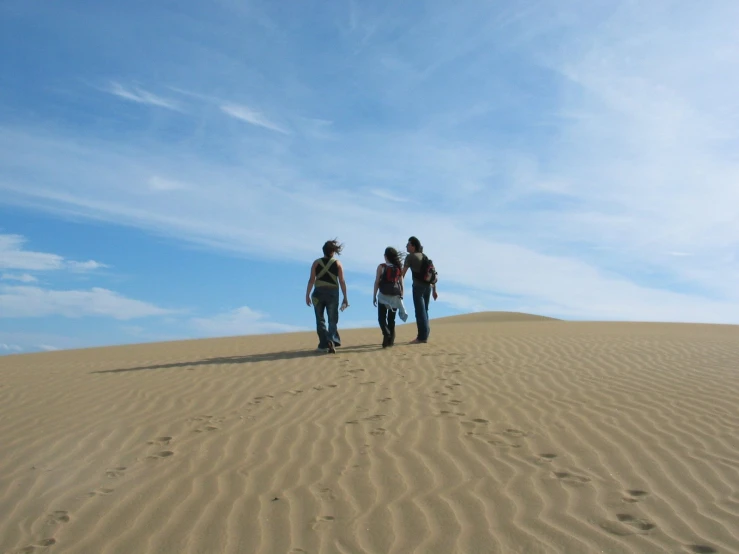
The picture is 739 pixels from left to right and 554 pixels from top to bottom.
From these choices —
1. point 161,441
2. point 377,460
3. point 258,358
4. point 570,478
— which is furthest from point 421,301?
point 570,478

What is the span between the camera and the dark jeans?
11188mm

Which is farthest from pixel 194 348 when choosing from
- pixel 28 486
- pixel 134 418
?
pixel 28 486

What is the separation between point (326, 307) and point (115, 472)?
5839 millimetres

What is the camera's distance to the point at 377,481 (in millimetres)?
4508

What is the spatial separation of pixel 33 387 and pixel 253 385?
3.06 m

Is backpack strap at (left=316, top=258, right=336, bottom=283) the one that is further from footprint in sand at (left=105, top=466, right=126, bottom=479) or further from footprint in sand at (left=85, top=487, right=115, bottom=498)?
footprint in sand at (left=85, top=487, right=115, bottom=498)

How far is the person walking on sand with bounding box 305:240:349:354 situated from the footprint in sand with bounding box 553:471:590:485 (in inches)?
243

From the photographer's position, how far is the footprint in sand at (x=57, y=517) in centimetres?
A: 405

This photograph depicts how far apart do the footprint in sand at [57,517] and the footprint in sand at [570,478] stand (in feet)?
10.7

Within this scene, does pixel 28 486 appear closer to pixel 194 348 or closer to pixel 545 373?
pixel 545 373

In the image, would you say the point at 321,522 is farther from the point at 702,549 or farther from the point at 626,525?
the point at 702,549

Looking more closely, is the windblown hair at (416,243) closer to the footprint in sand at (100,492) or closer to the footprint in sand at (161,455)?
the footprint in sand at (161,455)

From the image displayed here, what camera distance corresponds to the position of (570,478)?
450 cm

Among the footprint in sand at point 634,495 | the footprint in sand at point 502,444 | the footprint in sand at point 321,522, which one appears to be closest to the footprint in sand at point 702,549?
the footprint in sand at point 634,495
